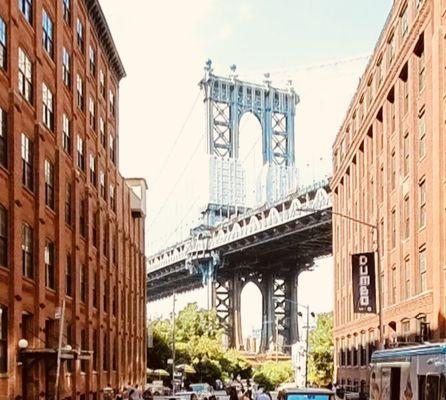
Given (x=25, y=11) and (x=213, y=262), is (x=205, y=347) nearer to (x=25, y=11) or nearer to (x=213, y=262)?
(x=213, y=262)

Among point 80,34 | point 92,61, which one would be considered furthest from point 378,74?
point 80,34

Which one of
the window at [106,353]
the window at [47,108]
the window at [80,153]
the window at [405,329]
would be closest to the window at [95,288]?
the window at [106,353]

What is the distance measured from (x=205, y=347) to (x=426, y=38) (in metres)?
63.0

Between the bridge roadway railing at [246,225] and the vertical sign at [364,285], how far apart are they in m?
51.6

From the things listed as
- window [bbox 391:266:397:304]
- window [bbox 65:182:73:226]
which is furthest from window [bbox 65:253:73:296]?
window [bbox 391:266:397:304]

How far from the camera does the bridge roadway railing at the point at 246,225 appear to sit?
10000 cm

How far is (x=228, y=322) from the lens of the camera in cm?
14475

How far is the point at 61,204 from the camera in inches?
1374

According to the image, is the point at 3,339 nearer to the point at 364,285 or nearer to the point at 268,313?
the point at 364,285

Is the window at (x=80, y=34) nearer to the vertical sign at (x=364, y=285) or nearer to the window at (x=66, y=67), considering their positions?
the window at (x=66, y=67)

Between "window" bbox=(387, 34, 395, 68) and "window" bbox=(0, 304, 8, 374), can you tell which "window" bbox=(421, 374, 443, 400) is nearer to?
"window" bbox=(0, 304, 8, 374)

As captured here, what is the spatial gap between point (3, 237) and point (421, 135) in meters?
22.0

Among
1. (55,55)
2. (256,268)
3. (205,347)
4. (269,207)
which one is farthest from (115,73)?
(256,268)

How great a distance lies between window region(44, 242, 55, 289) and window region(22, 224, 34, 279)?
198 centimetres
